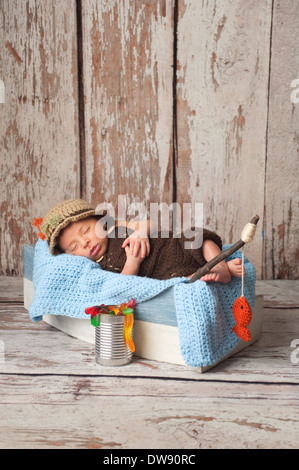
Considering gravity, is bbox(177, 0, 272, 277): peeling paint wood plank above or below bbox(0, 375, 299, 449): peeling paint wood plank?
above

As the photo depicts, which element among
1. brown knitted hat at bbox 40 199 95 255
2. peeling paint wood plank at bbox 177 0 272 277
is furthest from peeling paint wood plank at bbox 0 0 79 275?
brown knitted hat at bbox 40 199 95 255

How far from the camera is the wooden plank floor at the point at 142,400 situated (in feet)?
2.61

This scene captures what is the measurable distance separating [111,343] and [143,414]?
0.72ft

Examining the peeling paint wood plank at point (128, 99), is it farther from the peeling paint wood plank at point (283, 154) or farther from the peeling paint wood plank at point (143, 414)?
the peeling paint wood plank at point (143, 414)

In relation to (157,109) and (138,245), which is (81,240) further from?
(157,109)

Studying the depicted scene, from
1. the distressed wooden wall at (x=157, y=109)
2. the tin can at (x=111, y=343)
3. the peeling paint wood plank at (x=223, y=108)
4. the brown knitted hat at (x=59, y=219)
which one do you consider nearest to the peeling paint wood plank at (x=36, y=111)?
the distressed wooden wall at (x=157, y=109)

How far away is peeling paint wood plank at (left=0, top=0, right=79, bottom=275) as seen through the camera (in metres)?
1.75

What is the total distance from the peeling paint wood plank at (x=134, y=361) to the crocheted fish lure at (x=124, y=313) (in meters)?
0.06

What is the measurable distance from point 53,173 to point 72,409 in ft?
3.61

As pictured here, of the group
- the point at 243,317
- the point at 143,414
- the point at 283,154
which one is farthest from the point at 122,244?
the point at 283,154

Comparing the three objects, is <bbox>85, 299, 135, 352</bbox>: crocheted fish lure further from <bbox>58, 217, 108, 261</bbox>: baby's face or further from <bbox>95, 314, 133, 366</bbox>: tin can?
<bbox>58, 217, 108, 261</bbox>: baby's face

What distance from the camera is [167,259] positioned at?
1.27 meters
